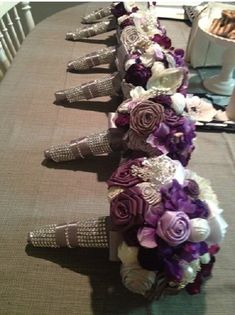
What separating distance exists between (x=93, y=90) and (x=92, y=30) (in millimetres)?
474

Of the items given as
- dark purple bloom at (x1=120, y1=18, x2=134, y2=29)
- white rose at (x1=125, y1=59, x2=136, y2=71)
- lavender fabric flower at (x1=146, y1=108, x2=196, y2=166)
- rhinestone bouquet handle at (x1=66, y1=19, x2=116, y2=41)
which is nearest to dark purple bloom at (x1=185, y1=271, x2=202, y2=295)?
lavender fabric flower at (x1=146, y1=108, x2=196, y2=166)

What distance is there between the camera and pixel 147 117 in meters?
0.55

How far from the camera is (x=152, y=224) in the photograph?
41cm

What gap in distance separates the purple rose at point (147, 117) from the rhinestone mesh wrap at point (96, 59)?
0.50m

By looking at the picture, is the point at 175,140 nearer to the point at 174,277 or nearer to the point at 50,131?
the point at 174,277

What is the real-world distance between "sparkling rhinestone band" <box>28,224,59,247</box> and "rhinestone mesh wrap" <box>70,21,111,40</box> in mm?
911

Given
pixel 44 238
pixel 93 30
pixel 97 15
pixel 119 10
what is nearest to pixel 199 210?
pixel 44 238

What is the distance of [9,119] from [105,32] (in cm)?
63

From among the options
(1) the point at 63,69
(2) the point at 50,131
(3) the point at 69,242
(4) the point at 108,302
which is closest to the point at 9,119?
(2) the point at 50,131

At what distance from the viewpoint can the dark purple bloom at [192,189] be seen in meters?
0.43

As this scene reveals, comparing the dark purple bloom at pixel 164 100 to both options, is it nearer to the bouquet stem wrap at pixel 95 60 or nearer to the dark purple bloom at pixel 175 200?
the dark purple bloom at pixel 175 200

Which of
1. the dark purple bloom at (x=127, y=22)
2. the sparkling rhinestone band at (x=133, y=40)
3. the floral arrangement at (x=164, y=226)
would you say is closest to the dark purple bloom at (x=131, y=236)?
the floral arrangement at (x=164, y=226)

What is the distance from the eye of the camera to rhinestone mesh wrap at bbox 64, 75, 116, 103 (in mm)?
854

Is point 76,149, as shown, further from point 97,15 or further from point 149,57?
point 97,15
